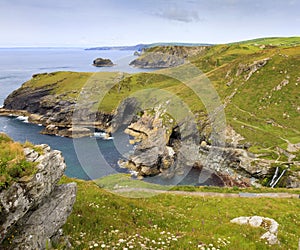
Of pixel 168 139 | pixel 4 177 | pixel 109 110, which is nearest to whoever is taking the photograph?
pixel 4 177

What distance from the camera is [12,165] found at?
9.91 meters

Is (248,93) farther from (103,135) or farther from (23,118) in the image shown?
(23,118)

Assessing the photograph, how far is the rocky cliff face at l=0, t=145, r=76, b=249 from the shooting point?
928 centimetres

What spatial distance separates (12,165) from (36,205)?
2284mm

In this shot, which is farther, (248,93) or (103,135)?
(248,93)

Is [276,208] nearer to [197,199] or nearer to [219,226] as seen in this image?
[197,199]

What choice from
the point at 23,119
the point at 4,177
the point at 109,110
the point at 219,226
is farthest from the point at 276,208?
the point at 23,119

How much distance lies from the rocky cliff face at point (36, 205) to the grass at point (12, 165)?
0.22 meters

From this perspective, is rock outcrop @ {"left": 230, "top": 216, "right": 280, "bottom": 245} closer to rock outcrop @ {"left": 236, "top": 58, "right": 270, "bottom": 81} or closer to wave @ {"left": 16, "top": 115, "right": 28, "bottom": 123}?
rock outcrop @ {"left": 236, "top": 58, "right": 270, "bottom": 81}

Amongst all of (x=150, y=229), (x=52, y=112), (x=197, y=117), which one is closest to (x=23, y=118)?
(x=52, y=112)

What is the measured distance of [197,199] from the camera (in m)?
32.4

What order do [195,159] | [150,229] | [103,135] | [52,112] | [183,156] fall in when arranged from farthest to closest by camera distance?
[52,112] < [103,135] < [183,156] < [195,159] < [150,229]

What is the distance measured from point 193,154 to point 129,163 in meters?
23.3

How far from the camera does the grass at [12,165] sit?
9.33m
